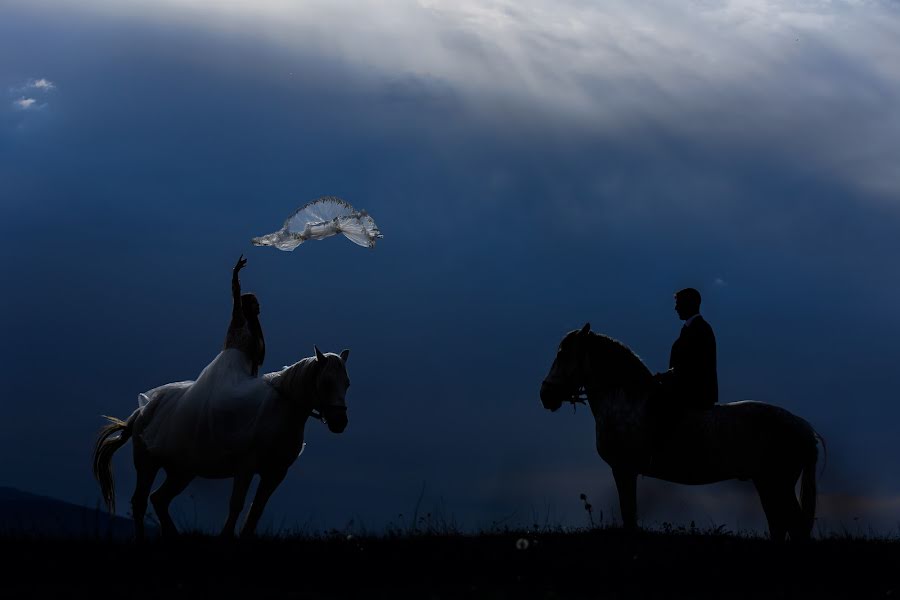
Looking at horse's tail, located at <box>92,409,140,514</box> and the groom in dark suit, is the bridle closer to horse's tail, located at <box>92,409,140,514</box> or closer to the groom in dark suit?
the groom in dark suit

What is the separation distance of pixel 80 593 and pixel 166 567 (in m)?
1.29

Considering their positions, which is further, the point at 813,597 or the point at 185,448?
the point at 185,448

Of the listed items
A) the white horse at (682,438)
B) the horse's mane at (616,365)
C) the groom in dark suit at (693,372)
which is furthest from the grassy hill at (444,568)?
the horse's mane at (616,365)

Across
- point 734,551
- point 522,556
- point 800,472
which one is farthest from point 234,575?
point 800,472

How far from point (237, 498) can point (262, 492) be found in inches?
20.8

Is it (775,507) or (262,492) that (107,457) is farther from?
(775,507)

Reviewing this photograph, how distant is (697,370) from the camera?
1359 cm

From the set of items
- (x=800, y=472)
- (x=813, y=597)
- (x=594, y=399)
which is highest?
(x=594, y=399)

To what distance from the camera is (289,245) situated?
14.1 m

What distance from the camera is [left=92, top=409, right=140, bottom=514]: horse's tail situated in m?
15.8

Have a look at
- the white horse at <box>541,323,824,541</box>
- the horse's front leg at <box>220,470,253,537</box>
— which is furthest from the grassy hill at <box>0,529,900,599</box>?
the white horse at <box>541,323,824,541</box>

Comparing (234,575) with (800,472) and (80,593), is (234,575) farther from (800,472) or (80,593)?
(800,472)

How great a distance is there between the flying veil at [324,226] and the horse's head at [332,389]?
1.61m

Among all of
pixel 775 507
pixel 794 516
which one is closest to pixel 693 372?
pixel 775 507
